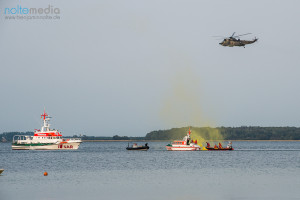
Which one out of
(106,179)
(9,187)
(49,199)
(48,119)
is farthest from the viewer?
(48,119)

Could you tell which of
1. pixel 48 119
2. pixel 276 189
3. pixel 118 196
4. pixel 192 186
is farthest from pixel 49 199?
pixel 48 119

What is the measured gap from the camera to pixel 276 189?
42281mm

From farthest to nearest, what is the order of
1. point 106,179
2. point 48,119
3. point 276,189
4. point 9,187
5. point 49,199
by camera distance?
1. point 48,119
2. point 106,179
3. point 9,187
4. point 276,189
5. point 49,199

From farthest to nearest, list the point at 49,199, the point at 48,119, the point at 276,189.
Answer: the point at 48,119 < the point at 276,189 < the point at 49,199

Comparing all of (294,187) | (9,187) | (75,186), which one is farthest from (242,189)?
(9,187)

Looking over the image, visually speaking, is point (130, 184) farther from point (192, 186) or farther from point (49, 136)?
point (49, 136)

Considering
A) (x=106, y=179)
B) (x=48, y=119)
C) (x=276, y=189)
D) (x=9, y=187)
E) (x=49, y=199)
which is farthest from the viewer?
(x=48, y=119)

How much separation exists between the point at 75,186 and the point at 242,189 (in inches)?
629

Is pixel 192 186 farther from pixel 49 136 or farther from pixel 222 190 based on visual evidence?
pixel 49 136

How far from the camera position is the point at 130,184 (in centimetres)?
4772

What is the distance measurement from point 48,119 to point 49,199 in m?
101

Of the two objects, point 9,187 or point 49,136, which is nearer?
point 9,187

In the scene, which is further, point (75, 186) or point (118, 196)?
point (75, 186)

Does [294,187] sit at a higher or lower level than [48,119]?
lower
